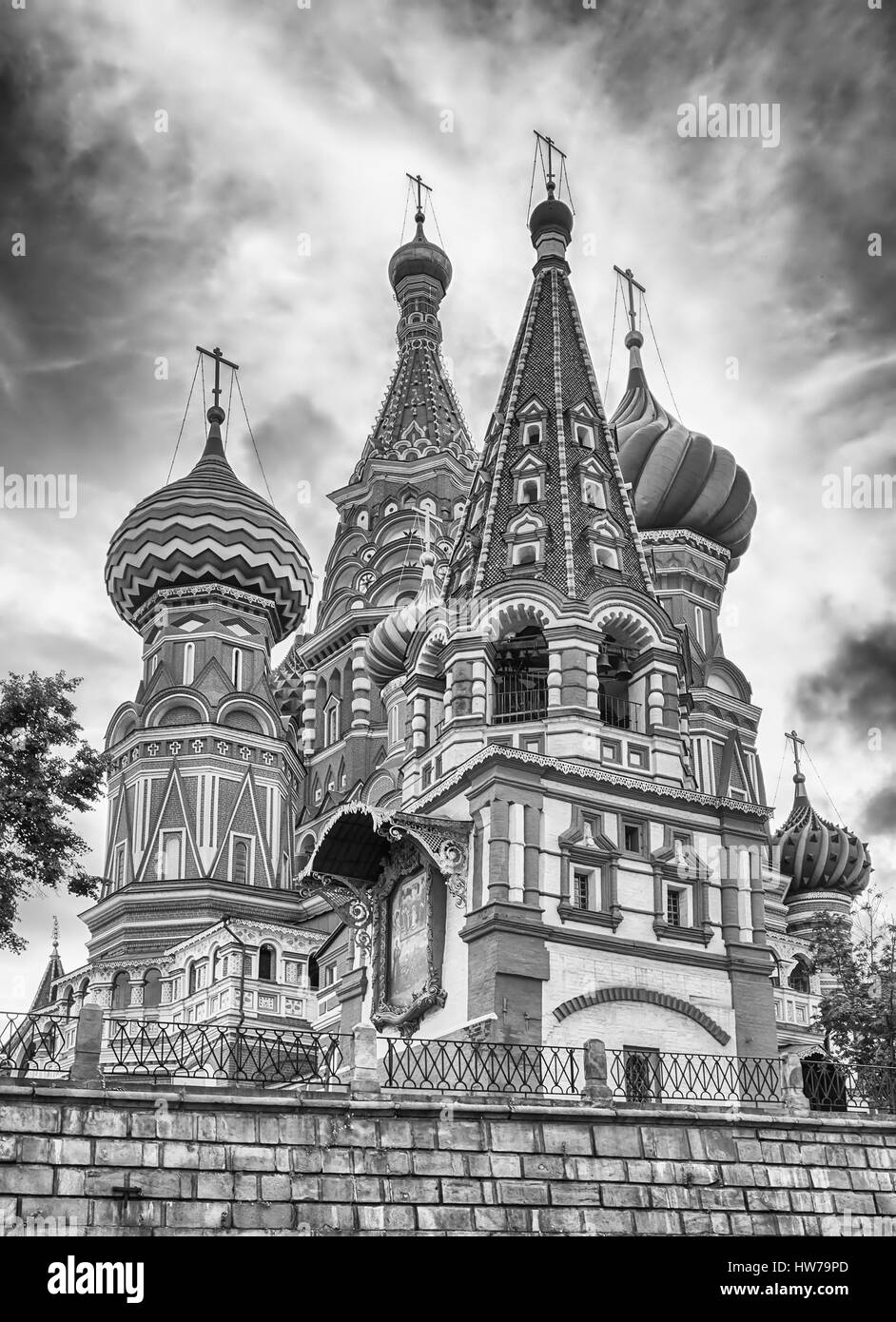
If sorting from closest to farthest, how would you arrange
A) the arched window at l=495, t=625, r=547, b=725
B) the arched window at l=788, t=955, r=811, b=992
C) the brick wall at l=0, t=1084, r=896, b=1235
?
the brick wall at l=0, t=1084, r=896, b=1235 < the arched window at l=495, t=625, r=547, b=725 < the arched window at l=788, t=955, r=811, b=992

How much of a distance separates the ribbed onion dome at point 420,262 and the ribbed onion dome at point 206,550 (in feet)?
44.4

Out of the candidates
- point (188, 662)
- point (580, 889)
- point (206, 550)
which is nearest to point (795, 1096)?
point (580, 889)

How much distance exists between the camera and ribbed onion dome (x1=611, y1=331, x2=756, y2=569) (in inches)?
1747

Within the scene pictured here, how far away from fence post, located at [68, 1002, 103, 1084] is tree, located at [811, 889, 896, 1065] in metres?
13.3

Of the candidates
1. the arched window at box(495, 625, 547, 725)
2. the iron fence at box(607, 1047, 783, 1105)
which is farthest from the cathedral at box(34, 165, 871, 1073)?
the iron fence at box(607, 1047, 783, 1105)

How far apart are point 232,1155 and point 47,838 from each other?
22.0 ft

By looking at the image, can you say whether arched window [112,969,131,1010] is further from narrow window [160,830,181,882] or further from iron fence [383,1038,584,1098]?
iron fence [383,1038,584,1098]

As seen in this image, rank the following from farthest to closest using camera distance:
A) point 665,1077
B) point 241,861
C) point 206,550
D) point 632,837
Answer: point 206,550
point 241,861
point 632,837
point 665,1077

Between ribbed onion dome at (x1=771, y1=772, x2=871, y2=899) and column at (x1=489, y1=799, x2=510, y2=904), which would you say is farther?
ribbed onion dome at (x1=771, y1=772, x2=871, y2=899)

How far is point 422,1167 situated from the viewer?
17.7 metres

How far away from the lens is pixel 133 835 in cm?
4491

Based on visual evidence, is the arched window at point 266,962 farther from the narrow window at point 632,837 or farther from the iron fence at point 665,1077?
the iron fence at point 665,1077

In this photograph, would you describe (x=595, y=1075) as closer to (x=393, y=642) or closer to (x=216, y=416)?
(x=393, y=642)

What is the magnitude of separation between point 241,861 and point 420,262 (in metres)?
24.7
